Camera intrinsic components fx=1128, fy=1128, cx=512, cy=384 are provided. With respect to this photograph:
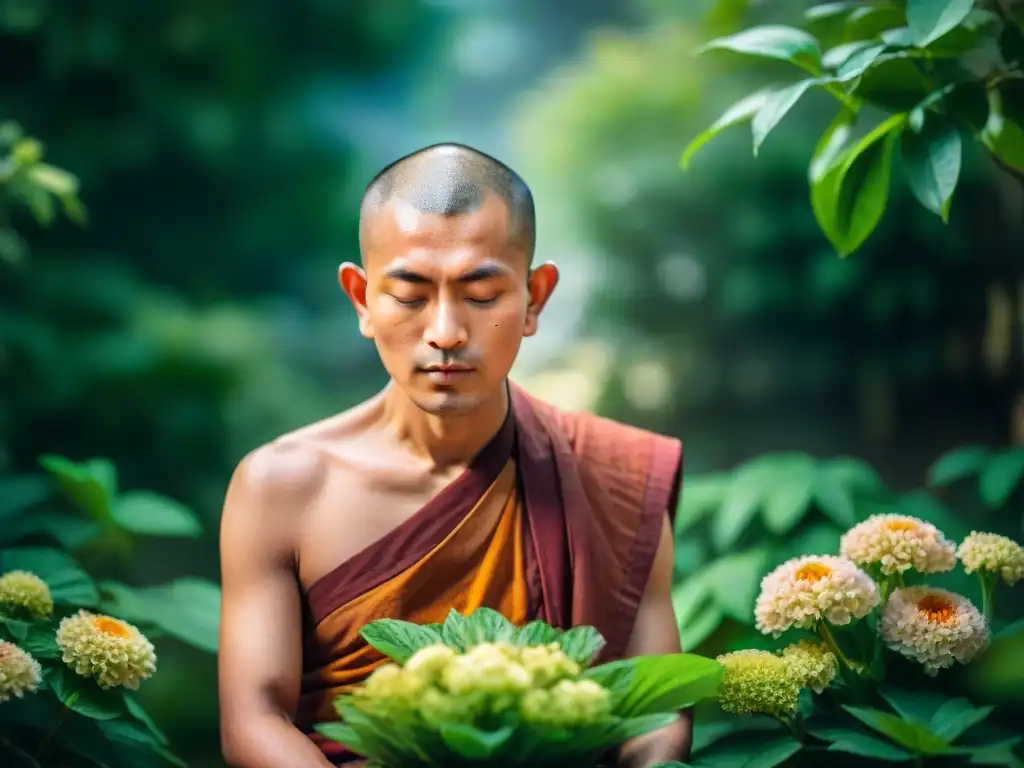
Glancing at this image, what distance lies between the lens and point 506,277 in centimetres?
159

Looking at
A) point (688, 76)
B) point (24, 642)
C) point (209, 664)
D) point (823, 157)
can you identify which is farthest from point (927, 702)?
point (688, 76)

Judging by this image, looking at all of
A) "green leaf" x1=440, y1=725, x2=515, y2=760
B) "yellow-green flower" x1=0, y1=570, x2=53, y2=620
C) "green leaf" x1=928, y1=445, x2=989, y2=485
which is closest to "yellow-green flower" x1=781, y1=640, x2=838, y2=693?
"green leaf" x1=440, y1=725, x2=515, y2=760

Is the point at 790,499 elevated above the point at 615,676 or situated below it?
above

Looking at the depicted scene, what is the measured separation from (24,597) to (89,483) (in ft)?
1.72

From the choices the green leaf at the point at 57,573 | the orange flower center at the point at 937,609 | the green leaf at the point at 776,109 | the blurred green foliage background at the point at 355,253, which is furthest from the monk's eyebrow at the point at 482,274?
the blurred green foliage background at the point at 355,253

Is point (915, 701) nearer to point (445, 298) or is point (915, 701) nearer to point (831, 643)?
point (831, 643)

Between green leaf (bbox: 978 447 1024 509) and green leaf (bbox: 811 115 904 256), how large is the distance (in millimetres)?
534

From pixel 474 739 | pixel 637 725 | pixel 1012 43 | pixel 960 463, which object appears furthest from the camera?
pixel 960 463

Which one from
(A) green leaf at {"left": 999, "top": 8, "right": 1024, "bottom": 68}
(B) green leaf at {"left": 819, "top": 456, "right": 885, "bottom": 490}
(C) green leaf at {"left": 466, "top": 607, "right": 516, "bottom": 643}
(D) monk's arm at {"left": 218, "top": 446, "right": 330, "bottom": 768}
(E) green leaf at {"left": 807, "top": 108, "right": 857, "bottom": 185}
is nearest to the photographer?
(C) green leaf at {"left": 466, "top": 607, "right": 516, "bottom": 643}

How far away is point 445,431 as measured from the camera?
172cm

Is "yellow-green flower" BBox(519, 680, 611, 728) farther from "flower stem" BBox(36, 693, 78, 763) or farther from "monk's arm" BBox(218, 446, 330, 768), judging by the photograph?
"flower stem" BBox(36, 693, 78, 763)

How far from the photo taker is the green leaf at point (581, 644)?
1396 millimetres

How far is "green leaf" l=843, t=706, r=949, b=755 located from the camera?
139 centimetres

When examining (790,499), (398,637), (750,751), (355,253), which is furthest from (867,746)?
(355,253)
